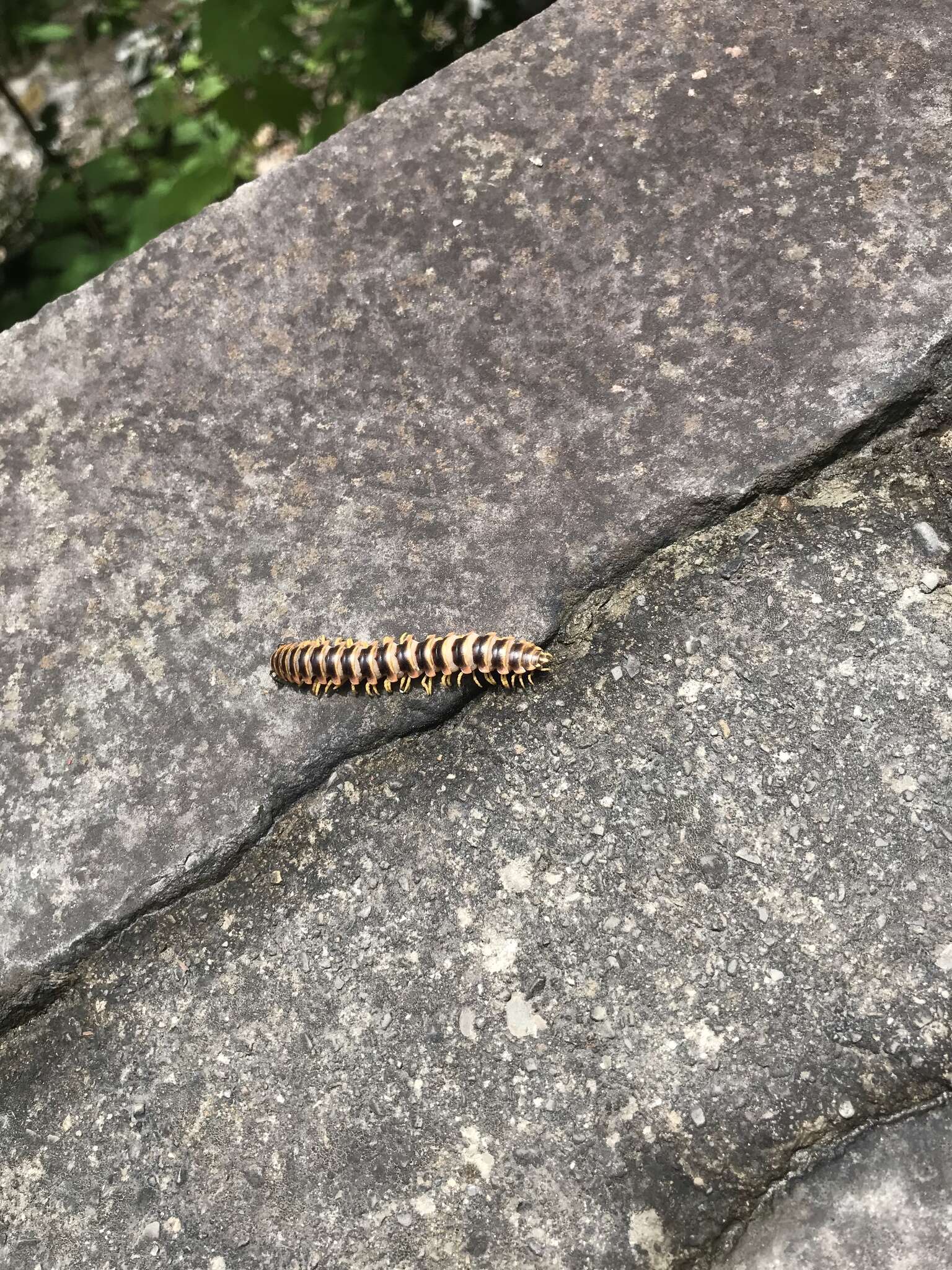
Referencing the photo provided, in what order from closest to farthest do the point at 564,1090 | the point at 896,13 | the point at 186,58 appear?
the point at 564,1090, the point at 896,13, the point at 186,58

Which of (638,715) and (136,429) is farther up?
(136,429)

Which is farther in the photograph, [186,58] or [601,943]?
[186,58]

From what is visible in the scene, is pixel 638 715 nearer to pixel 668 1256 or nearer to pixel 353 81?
pixel 668 1256

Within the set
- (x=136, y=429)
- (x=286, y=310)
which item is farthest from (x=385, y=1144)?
(x=286, y=310)

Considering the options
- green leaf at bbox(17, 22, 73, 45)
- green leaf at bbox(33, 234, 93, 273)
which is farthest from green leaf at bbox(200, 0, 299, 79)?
green leaf at bbox(17, 22, 73, 45)

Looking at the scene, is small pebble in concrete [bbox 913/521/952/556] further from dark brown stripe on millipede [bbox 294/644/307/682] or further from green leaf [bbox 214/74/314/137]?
green leaf [bbox 214/74/314/137]
